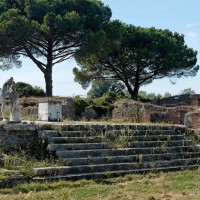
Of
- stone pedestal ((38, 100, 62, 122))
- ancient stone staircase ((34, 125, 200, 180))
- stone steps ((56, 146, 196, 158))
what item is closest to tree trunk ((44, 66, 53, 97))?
stone pedestal ((38, 100, 62, 122))

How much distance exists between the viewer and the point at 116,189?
7.72 m

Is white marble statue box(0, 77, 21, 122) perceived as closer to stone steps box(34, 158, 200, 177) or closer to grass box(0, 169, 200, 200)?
stone steps box(34, 158, 200, 177)

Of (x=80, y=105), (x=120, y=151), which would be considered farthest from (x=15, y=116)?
(x=80, y=105)

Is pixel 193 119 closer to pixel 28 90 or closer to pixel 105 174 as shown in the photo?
pixel 105 174

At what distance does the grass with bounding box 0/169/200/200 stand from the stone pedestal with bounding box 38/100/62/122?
5253 millimetres

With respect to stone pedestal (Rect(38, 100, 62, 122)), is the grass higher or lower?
lower

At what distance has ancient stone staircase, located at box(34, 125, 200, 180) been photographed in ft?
29.1

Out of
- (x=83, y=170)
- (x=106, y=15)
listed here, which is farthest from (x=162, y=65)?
(x=83, y=170)

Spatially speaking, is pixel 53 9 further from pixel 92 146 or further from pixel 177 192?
pixel 177 192

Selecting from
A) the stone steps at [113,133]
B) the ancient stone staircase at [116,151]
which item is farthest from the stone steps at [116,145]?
the stone steps at [113,133]

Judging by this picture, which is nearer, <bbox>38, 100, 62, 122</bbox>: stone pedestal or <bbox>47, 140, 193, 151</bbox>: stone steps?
<bbox>47, 140, 193, 151</bbox>: stone steps

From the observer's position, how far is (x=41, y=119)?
45.9ft

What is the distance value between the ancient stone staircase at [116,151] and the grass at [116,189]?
43 centimetres

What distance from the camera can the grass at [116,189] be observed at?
7.00 metres
